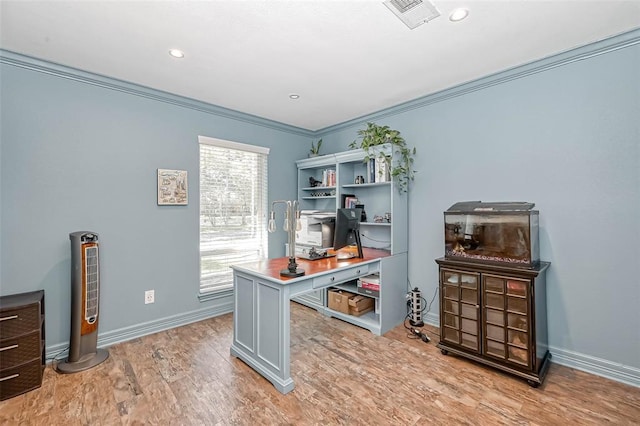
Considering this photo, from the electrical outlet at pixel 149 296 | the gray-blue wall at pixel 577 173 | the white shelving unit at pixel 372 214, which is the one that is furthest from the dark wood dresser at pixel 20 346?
the gray-blue wall at pixel 577 173

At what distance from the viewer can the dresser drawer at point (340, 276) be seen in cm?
240

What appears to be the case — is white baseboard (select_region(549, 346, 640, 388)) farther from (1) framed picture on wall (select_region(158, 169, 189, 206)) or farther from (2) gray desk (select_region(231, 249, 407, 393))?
(1) framed picture on wall (select_region(158, 169, 189, 206))

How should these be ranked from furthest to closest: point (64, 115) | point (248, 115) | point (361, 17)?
1. point (248, 115)
2. point (64, 115)
3. point (361, 17)

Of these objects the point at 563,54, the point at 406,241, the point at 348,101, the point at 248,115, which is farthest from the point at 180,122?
the point at 563,54

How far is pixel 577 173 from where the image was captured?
2359 millimetres

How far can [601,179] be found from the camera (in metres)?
2.26

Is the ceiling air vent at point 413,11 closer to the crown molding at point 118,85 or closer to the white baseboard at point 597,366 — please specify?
the crown molding at point 118,85

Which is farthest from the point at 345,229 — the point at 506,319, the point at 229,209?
the point at 229,209

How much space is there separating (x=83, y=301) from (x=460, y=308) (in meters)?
3.22

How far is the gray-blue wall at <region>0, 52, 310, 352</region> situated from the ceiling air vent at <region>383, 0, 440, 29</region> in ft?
7.94

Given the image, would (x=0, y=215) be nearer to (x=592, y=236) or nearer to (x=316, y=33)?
(x=316, y=33)

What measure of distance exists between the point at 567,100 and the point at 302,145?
3193mm

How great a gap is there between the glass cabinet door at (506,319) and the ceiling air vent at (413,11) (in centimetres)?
199

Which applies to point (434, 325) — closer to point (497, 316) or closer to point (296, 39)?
point (497, 316)
